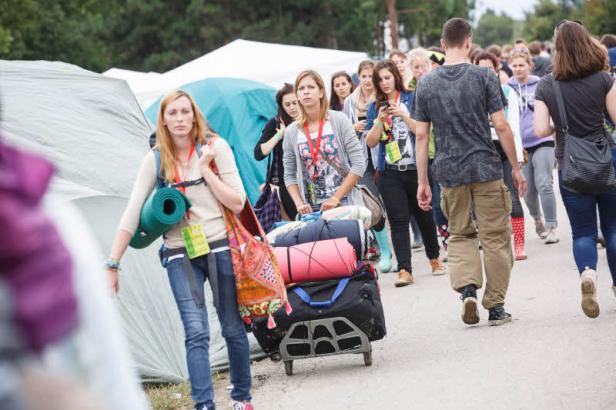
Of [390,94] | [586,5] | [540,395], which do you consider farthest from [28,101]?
[586,5]

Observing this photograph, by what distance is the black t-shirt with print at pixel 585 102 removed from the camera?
7.38 meters

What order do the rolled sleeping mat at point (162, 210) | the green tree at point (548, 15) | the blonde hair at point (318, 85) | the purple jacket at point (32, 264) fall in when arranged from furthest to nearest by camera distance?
the green tree at point (548, 15)
the blonde hair at point (318, 85)
the rolled sleeping mat at point (162, 210)
the purple jacket at point (32, 264)

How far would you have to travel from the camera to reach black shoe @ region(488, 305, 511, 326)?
792 cm

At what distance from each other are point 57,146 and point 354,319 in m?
2.77

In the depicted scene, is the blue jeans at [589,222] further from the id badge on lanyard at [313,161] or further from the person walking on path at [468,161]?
the id badge on lanyard at [313,161]

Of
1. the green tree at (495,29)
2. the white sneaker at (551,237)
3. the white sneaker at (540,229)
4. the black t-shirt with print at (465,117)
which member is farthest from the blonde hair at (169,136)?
the green tree at (495,29)

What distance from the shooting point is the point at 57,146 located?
8484 millimetres

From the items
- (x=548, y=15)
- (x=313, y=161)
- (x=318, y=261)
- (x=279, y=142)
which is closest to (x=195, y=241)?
(x=318, y=261)

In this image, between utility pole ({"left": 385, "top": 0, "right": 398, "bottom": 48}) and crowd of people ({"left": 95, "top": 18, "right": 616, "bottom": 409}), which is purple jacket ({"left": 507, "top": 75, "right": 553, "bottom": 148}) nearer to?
crowd of people ({"left": 95, "top": 18, "right": 616, "bottom": 409})

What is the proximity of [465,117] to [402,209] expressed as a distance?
2833 millimetres

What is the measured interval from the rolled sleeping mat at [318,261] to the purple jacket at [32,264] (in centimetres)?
544

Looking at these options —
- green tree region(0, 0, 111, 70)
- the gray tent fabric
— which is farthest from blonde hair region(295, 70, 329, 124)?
green tree region(0, 0, 111, 70)

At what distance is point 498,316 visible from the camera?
7.95 metres

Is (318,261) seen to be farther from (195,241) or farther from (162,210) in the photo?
(162,210)
